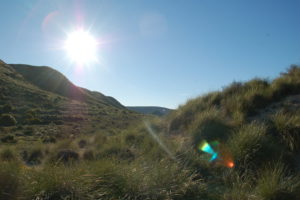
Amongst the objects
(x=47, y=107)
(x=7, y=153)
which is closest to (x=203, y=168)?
(x=7, y=153)

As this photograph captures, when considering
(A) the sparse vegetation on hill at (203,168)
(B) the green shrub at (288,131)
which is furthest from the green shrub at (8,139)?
(B) the green shrub at (288,131)

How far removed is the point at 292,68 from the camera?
11609 mm

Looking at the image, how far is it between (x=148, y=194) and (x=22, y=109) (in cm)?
3358

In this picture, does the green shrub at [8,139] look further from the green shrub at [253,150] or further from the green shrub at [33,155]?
the green shrub at [253,150]

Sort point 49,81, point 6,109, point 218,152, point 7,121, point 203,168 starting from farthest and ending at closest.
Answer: point 49,81, point 6,109, point 7,121, point 218,152, point 203,168

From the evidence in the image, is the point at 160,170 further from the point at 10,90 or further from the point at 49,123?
the point at 10,90

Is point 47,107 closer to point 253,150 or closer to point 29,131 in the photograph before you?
point 29,131

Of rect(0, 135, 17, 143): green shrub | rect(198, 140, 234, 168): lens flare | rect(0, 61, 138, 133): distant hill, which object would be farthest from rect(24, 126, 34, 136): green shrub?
rect(198, 140, 234, 168): lens flare

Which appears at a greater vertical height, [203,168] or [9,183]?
[203,168]

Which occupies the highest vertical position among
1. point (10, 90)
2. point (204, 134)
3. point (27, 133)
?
point (10, 90)

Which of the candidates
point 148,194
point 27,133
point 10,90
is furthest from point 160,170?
point 10,90

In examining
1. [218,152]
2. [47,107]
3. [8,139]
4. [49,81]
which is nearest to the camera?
[218,152]

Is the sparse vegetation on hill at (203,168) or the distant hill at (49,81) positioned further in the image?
the distant hill at (49,81)

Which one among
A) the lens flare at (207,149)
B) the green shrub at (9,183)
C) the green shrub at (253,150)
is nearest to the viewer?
the green shrub at (9,183)
